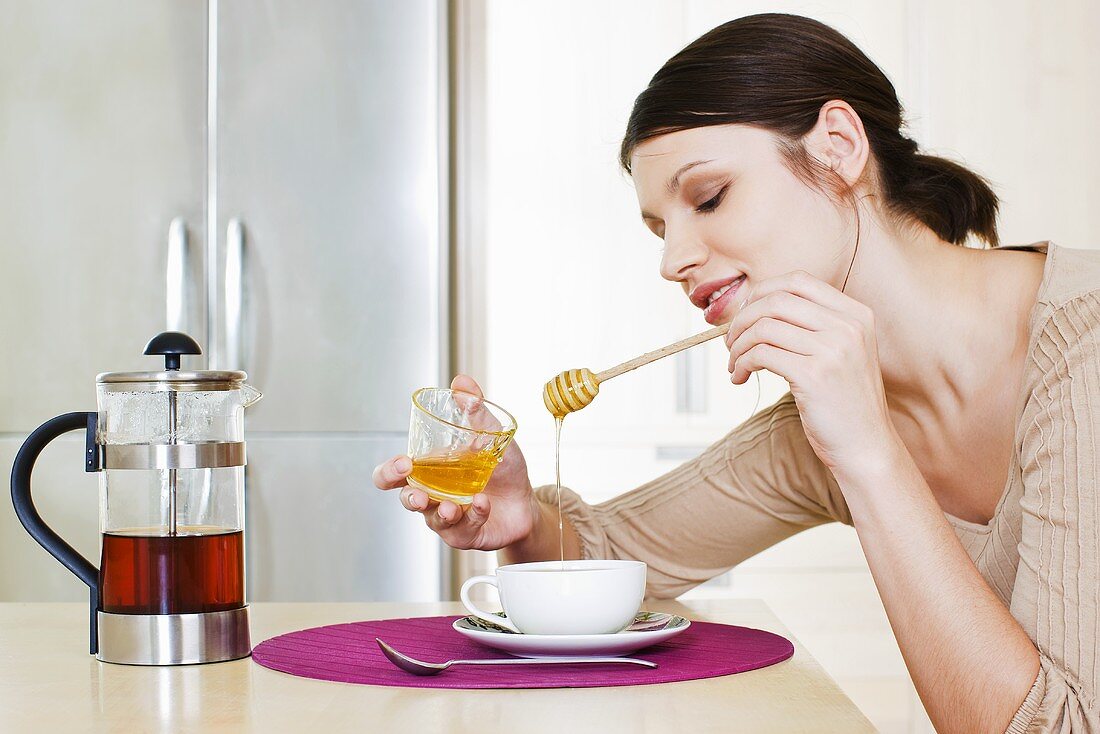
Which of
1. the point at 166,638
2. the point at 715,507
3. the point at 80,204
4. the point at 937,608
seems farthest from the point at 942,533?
the point at 80,204

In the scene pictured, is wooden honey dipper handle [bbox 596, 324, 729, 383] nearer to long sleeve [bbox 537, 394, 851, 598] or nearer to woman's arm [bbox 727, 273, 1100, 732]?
woman's arm [bbox 727, 273, 1100, 732]

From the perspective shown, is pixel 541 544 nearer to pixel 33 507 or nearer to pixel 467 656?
pixel 467 656

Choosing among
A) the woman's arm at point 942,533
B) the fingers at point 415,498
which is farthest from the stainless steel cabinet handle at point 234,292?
the woman's arm at point 942,533

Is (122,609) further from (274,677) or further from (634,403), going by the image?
(634,403)

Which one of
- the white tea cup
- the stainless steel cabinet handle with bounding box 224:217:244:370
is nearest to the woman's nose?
the white tea cup

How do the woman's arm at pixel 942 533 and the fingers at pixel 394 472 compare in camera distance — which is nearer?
the woman's arm at pixel 942 533

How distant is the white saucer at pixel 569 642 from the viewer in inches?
37.5

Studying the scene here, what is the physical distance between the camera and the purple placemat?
35.6 inches

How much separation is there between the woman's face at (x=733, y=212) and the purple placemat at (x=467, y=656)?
41 centimetres

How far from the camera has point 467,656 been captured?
1009 mm

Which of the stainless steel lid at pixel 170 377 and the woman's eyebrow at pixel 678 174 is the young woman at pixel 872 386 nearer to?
the woman's eyebrow at pixel 678 174

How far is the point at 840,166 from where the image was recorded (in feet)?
4.45

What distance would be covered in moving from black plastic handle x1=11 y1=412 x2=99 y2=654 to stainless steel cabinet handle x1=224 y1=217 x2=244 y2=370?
148 cm

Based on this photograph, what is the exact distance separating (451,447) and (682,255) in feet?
1.26
